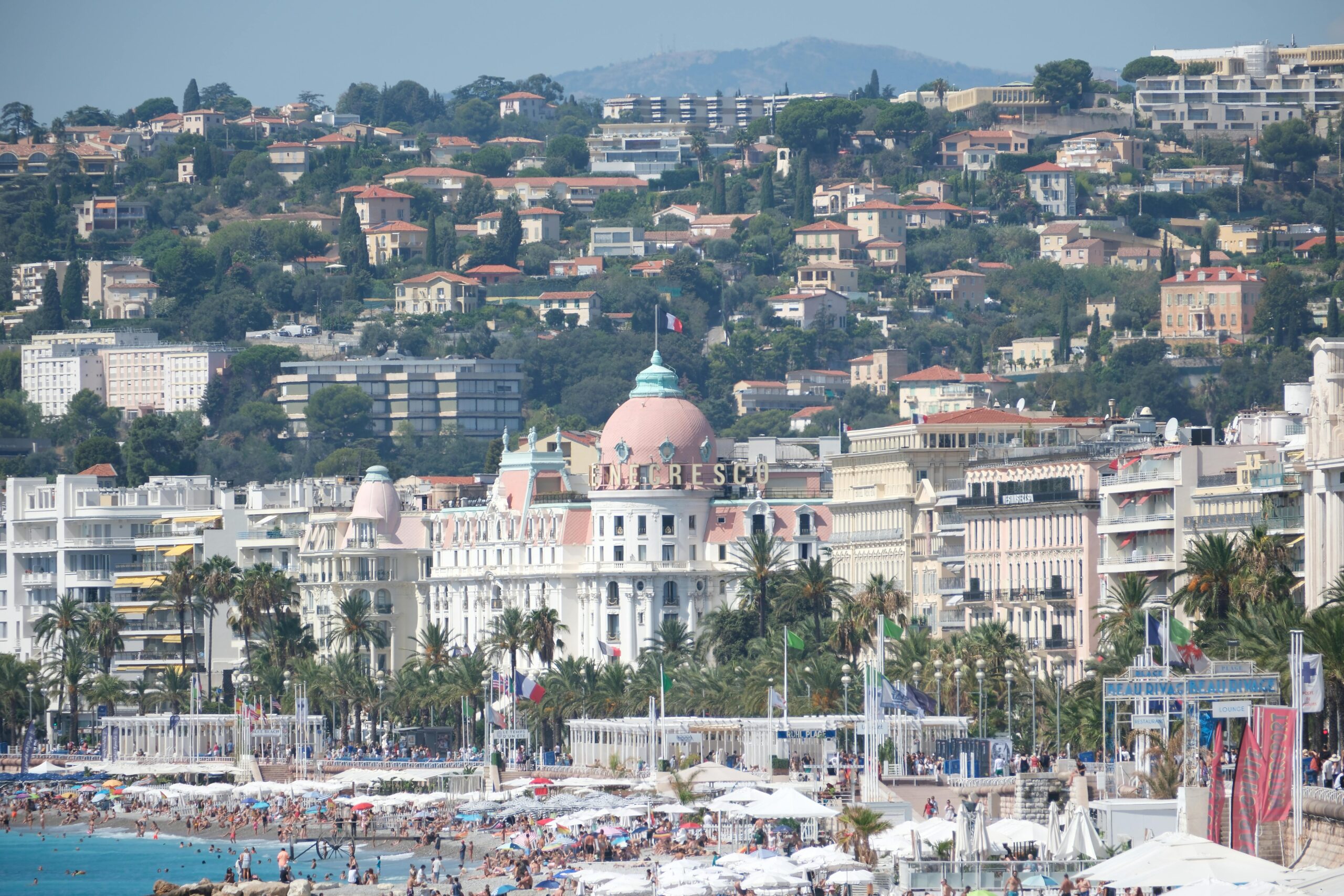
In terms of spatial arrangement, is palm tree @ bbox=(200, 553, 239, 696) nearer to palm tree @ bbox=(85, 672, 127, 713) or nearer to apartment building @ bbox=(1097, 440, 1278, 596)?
palm tree @ bbox=(85, 672, 127, 713)

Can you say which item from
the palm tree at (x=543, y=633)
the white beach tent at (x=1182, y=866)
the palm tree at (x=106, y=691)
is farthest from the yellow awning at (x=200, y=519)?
the white beach tent at (x=1182, y=866)

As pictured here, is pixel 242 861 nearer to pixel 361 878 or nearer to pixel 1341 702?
pixel 361 878

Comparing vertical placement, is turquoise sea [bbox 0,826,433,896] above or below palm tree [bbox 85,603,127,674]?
below

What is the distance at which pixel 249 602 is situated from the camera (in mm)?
143125

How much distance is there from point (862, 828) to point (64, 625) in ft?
265

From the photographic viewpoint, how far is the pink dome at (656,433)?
140 meters

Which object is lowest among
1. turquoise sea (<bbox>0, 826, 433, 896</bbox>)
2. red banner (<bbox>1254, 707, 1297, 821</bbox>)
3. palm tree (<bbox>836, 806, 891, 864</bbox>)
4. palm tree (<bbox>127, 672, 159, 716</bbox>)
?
turquoise sea (<bbox>0, 826, 433, 896</bbox>)

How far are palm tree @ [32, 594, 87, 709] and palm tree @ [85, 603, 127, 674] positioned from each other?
748mm

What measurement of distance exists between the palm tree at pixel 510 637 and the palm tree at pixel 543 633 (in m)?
0.20

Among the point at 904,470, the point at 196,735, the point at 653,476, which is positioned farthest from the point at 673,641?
the point at 196,735

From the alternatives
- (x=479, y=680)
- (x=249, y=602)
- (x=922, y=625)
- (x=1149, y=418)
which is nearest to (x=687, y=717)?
(x=922, y=625)

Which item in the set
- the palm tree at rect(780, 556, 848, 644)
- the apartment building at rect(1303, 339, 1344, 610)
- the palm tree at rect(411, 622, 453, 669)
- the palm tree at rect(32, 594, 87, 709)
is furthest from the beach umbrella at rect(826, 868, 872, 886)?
the palm tree at rect(32, 594, 87, 709)

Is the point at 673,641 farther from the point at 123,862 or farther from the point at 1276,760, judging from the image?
the point at 1276,760

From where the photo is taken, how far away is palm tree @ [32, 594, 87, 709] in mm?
144875
